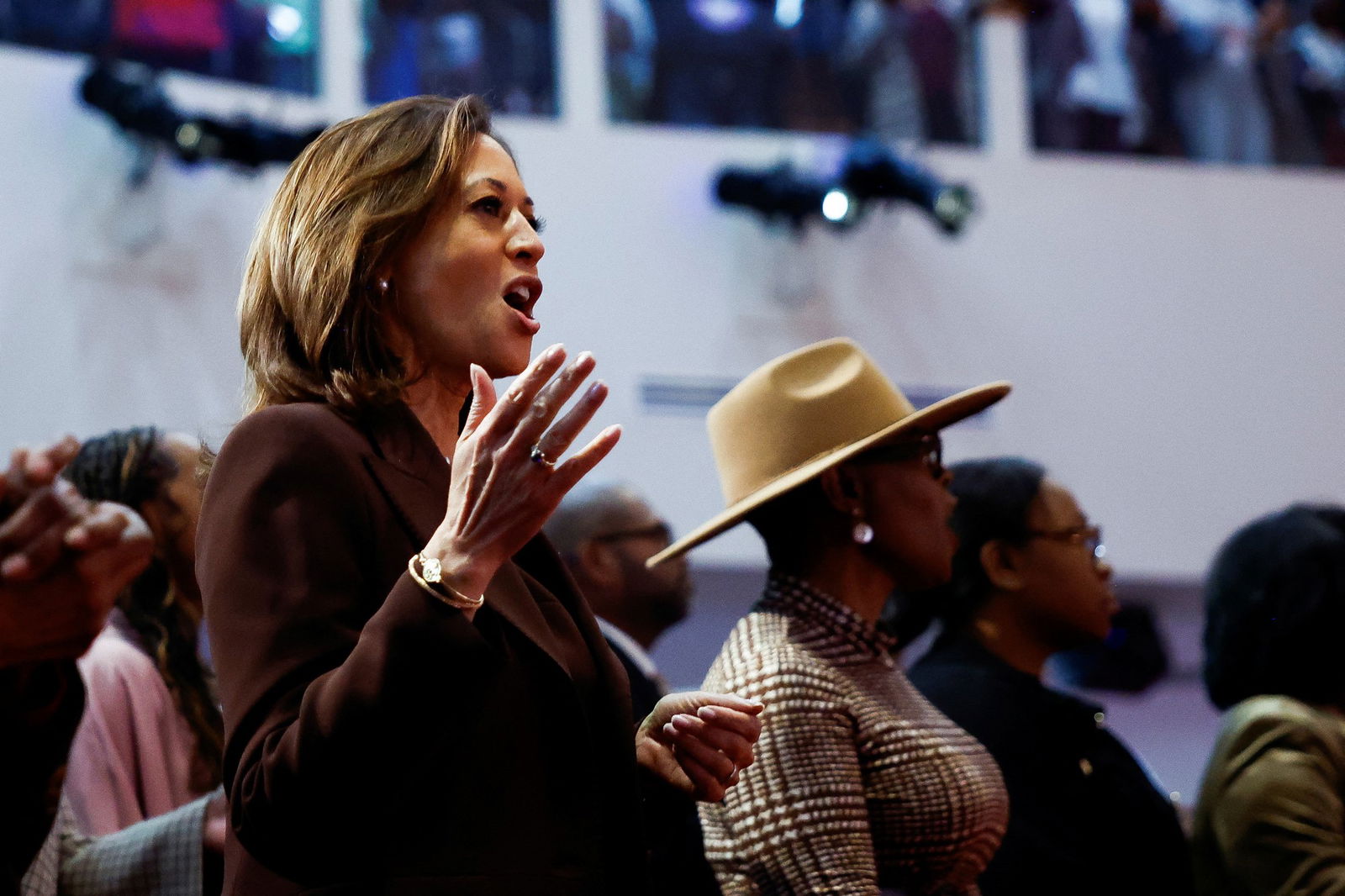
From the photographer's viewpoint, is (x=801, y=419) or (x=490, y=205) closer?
(x=490, y=205)

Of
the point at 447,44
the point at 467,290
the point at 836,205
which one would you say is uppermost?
the point at 447,44

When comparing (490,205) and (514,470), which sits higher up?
(490,205)

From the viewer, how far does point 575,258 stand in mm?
7680

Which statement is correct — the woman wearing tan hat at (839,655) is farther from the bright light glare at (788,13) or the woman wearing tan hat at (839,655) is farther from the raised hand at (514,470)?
the bright light glare at (788,13)

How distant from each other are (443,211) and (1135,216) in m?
7.46

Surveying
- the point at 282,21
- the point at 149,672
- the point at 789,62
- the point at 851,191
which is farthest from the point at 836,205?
the point at 149,672

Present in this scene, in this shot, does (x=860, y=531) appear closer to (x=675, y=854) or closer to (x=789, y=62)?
(x=675, y=854)

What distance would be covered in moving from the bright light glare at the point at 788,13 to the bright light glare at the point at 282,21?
218 cm

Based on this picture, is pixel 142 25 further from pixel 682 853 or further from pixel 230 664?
pixel 230 664

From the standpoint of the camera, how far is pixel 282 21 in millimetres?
7199

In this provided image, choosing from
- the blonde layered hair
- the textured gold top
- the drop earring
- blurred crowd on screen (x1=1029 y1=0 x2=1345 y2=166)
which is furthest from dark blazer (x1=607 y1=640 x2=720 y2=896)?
blurred crowd on screen (x1=1029 y1=0 x2=1345 y2=166)

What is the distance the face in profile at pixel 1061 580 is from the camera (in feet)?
9.50

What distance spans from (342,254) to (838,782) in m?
0.93

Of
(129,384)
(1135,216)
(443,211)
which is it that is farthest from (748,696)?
(1135,216)
